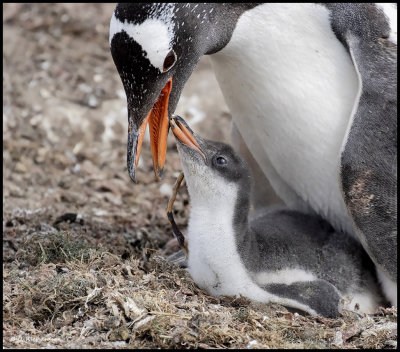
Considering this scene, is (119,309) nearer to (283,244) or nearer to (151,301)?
(151,301)

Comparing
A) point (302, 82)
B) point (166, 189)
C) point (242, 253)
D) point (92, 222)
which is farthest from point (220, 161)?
point (166, 189)

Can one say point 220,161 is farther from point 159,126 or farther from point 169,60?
point 169,60

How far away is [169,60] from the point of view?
429 centimetres

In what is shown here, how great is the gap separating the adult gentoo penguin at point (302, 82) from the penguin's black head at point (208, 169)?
0.22 meters

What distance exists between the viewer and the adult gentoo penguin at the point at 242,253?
4590 mm

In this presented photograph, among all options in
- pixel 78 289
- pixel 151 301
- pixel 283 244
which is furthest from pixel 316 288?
pixel 78 289

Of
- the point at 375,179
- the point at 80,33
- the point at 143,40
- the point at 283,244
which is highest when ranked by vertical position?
the point at 143,40

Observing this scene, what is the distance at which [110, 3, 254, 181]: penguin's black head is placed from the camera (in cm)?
413

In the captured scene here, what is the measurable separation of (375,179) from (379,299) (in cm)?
93

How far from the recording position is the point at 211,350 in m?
3.86

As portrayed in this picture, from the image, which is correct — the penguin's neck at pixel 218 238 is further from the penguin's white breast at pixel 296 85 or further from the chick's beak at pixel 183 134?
the penguin's white breast at pixel 296 85

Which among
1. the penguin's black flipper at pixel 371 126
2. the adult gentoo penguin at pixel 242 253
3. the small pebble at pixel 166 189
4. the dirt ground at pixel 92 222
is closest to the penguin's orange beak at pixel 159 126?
the adult gentoo penguin at pixel 242 253

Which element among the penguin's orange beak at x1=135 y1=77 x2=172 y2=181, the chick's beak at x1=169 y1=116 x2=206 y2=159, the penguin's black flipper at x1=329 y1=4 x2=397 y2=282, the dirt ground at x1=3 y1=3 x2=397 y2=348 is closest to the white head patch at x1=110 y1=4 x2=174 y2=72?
the penguin's orange beak at x1=135 y1=77 x2=172 y2=181

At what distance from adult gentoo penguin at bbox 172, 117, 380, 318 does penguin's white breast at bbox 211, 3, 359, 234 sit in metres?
0.36
